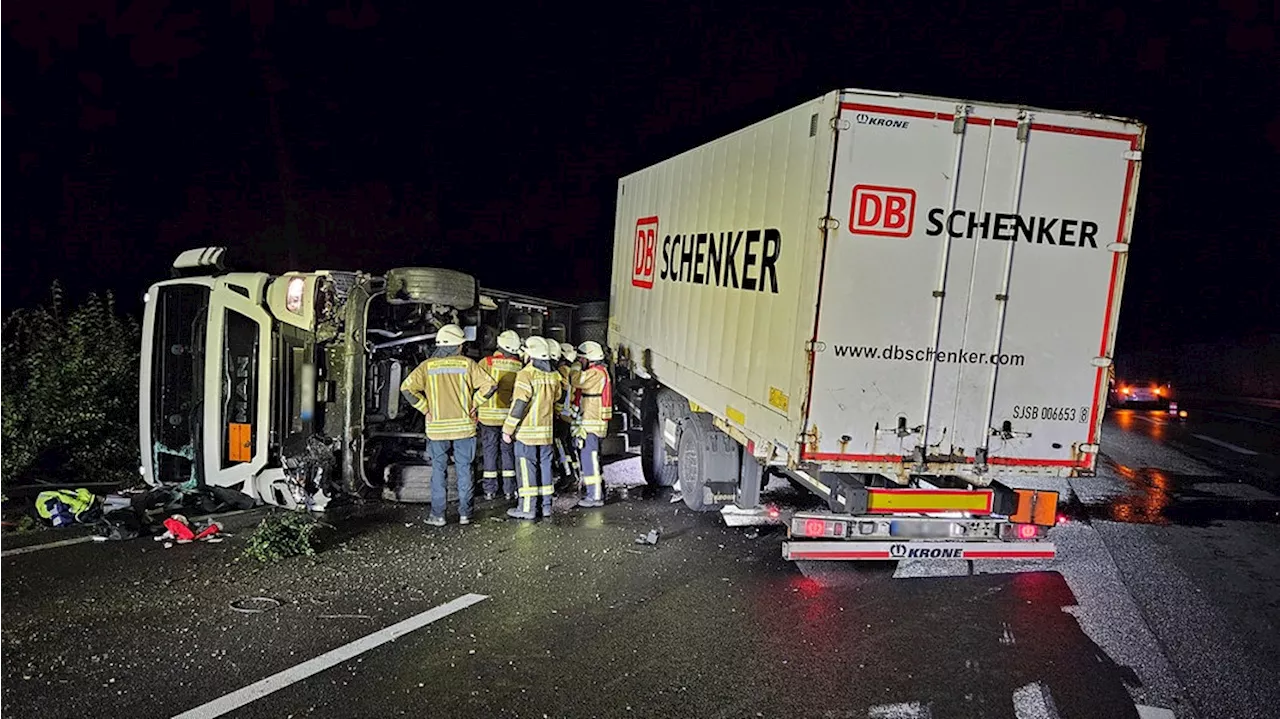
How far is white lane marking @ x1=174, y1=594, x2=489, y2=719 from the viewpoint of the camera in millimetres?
3867

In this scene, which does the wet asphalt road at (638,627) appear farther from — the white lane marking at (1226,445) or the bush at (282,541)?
the white lane marking at (1226,445)

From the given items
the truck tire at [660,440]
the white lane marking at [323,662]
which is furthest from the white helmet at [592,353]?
the white lane marking at [323,662]

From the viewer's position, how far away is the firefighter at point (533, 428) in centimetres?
732

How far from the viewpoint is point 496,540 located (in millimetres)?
6691

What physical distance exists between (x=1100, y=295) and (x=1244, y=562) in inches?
131

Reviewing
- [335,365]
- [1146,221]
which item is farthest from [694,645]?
[1146,221]

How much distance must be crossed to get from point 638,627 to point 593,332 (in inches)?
260

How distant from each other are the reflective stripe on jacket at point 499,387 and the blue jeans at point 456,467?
1.24 ft

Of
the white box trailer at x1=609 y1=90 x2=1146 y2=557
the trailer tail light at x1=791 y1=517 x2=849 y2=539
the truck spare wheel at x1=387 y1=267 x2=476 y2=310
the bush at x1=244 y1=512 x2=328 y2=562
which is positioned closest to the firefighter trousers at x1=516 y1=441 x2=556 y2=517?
the truck spare wheel at x1=387 y1=267 x2=476 y2=310

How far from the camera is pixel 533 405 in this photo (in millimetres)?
7363

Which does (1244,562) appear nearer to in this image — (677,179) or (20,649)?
(677,179)

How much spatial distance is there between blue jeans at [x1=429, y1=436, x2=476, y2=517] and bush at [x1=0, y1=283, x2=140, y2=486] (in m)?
4.02

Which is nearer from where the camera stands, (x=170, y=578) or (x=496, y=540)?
(x=170, y=578)

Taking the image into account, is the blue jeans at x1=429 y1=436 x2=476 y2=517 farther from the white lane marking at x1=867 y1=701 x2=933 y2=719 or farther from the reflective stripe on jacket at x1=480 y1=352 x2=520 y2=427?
the white lane marking at x1=867 y1=701 x2=933 y2=719
